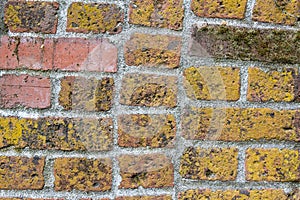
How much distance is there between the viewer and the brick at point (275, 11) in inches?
31.9

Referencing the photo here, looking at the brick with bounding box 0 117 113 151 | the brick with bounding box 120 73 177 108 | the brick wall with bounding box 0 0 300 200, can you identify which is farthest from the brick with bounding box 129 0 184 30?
the brick with bounding box 0 117 113 151

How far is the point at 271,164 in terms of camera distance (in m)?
0.81

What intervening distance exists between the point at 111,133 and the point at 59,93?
131 millimetres

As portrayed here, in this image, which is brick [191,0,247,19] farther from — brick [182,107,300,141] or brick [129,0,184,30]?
brick [182,107,300,141]

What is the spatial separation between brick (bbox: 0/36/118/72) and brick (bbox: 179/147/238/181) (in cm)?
25

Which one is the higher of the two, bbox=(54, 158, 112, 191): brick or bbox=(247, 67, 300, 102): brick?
bbox=(247, 67, 300, 102): brick

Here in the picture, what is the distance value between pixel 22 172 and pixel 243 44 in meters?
0.51

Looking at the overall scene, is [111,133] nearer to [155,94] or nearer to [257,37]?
[155,94]

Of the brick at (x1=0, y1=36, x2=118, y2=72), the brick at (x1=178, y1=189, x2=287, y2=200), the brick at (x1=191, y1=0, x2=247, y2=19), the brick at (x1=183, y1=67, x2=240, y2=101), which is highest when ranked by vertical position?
the brick at (x1=191, y1=0, x2=247, y2=19)

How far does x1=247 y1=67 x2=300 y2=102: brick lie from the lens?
0.81 metres

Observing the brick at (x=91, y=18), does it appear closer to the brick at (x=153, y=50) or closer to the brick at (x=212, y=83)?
the brick at (x=153, y=50)

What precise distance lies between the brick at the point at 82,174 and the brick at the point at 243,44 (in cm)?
29

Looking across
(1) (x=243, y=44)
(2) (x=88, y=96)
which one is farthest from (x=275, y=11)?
(2) (x=88, y=96)

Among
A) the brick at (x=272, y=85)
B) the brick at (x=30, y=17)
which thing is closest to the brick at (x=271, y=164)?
the brick at (x=272, y=85)
